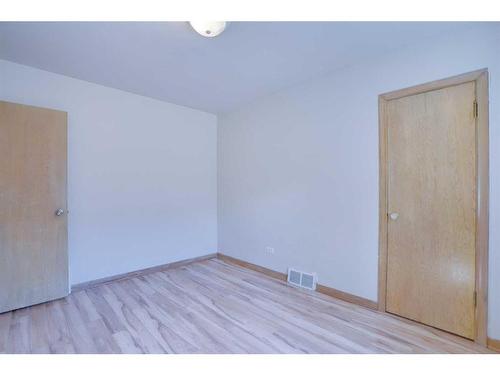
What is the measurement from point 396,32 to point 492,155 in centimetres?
114

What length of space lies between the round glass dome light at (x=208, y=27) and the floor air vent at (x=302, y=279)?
2.51 m

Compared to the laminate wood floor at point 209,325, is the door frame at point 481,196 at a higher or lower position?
higher

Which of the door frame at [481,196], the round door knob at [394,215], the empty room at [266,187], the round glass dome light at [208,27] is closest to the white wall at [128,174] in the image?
the empty room at [266,187]

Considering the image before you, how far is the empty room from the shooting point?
1760mm

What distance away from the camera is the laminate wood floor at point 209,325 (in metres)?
1.71

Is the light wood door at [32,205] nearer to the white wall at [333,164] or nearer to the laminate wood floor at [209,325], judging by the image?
the laminate wood floor at [209,325]

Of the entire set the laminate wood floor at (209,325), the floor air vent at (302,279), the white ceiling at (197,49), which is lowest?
the laminate wood floor at (209,325)

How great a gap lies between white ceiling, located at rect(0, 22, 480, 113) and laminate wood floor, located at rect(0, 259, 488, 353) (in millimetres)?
2330

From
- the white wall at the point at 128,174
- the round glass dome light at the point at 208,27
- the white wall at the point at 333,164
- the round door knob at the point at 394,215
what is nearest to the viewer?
the round glass dome light at the point at 208,27

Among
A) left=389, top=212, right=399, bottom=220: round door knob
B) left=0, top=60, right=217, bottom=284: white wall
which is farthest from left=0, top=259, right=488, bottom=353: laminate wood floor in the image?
left=389, top=212, right=399, bottom=220: round door knob

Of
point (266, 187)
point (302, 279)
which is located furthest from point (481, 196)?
point (266, 187)

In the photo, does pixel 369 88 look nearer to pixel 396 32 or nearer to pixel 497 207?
pixel 396 32

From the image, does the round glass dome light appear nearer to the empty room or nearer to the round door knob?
the empty room

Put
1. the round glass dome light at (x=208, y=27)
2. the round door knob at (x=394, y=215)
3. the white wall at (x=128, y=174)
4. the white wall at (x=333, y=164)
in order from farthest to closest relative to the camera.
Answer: the white wall at (x=128, y=174)
the round door knob at (x=394, y=215)
the white wall at (x=333, y=164)
the round glass dome light at (x=208, y=27)
